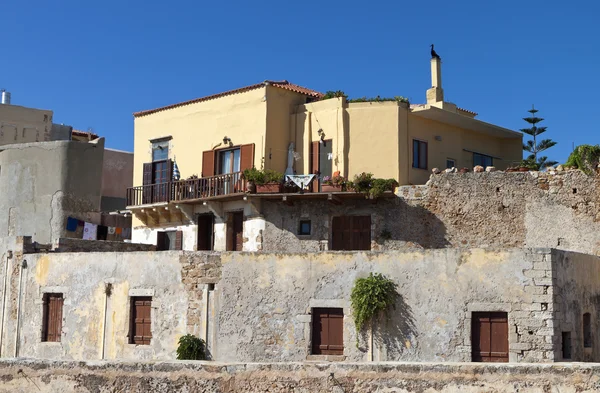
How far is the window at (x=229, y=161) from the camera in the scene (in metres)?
28.4

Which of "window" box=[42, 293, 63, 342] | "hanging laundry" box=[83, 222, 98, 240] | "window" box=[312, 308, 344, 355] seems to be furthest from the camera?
"hanging laundry" box=[83, 222, 98, 240]

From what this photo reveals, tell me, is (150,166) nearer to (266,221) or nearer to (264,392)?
(266,221)

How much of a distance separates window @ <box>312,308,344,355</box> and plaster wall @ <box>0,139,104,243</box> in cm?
1313

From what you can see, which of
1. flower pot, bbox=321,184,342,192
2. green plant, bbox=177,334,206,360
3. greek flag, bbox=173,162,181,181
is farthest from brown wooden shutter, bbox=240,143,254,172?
green plant, bbox=177,334,206,360

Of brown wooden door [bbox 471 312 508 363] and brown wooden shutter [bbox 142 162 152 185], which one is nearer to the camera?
brown wooden door [bbox 471 312 508 363]

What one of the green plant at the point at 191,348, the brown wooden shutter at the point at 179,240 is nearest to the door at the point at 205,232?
the brown wooden shutter at the point at 179,240

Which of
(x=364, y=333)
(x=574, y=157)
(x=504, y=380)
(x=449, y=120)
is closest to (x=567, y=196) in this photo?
(x=574, y=157)

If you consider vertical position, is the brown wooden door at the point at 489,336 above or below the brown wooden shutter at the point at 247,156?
below

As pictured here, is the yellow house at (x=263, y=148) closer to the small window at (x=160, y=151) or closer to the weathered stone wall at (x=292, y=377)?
the small window at (x=160, y=151)

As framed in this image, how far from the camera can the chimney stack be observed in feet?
101

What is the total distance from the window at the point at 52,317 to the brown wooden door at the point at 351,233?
28.1 ft

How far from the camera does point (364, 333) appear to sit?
63.3ft

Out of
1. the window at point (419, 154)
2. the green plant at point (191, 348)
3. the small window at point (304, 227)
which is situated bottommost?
the green plant at point (191, 348)

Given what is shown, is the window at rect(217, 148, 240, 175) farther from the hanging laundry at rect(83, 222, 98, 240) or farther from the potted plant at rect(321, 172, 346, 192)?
the hanging laundry at rect(83, 222, 98, 240)
